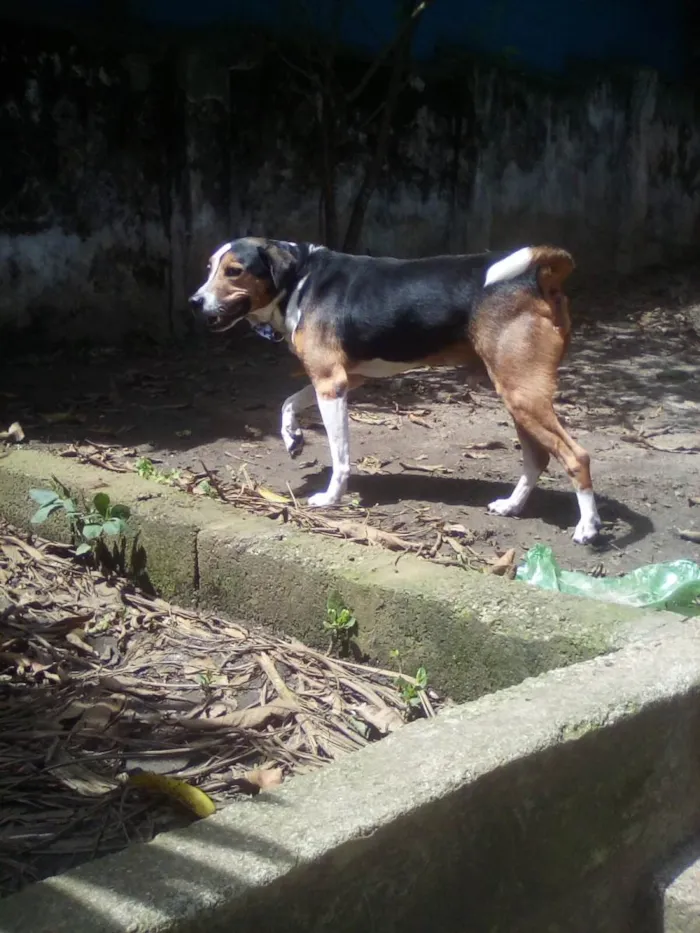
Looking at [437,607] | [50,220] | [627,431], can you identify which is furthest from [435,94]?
[437,607]

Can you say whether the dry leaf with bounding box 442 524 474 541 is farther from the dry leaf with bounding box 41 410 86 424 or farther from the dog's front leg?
the dry leaf with bounding box 41 410 86 424

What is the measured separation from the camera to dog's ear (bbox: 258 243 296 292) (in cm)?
582

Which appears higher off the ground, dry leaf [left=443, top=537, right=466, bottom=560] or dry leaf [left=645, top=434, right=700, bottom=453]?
dry leaf [left=443, top=537, right=466, bottom=560]

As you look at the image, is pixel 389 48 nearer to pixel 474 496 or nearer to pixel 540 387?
pixel 474 496

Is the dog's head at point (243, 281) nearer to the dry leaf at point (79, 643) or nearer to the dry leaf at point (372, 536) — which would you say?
the dry leaf at point (372, 536)

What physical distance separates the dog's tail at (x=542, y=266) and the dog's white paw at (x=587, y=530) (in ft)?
3.61

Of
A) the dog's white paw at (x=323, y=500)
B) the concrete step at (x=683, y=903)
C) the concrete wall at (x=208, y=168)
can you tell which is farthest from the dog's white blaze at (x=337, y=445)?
the concrete wall at (x=208, y=168)

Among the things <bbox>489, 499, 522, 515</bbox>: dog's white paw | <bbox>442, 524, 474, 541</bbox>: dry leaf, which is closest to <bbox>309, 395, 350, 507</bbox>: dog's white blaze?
<bbox>442, 524, 474, 541</bbox>: dry leaf

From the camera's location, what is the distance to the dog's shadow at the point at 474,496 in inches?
211

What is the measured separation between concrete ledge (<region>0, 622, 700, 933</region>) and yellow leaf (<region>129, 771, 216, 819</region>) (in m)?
0.51

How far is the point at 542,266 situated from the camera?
5.18 metres

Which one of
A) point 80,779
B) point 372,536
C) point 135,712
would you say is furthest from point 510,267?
point 80,779

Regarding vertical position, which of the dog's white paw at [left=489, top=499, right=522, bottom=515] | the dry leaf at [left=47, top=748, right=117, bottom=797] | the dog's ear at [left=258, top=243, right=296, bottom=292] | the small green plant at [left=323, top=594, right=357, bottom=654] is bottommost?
the dog's white paw at [left=489, top=499, right=522, bottom=515]

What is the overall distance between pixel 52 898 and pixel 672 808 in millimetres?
1499
